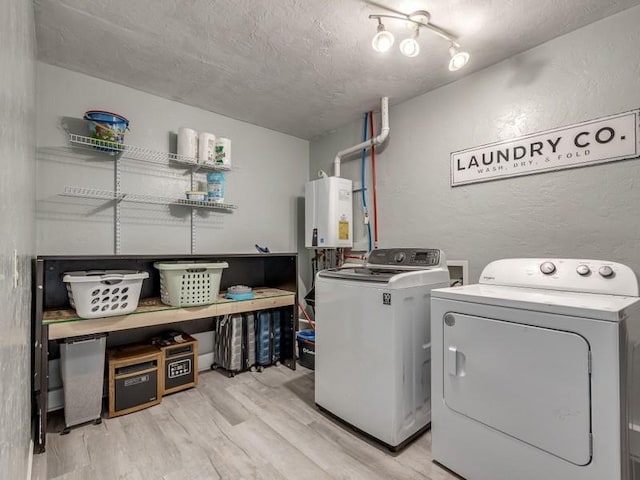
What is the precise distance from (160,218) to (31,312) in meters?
1.14

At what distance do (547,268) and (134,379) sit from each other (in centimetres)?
261

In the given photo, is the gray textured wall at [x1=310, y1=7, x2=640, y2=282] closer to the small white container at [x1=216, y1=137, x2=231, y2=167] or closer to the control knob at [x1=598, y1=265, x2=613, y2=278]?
the control knob at [x1=598, y1=265, x2=613, y2=278]

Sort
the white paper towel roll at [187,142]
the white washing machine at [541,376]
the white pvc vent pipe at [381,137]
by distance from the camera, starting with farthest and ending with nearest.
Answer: the white pvc vent pipe at [381,137] < the white paper towel roll at [187,142] < the white washing machine at [541,376]

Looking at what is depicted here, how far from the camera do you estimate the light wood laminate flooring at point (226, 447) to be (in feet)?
4.85

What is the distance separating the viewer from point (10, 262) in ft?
2.68

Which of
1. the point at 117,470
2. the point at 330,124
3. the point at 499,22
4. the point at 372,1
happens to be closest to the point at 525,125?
the point at 499,22

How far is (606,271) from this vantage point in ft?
4.68

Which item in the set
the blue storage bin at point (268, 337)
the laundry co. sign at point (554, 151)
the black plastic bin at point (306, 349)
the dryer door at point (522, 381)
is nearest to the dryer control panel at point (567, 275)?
the dryer door at point (522, 381)

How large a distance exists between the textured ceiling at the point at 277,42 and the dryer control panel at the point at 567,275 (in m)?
1.35

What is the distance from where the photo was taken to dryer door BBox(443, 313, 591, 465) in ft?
3.60

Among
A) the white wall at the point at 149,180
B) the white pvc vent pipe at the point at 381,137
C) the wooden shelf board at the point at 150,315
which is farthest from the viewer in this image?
the white pvc vent pipe at the point at 381,137

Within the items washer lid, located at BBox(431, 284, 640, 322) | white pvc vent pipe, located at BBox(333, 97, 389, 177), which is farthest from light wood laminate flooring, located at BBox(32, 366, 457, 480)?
white pvc vent pipe, located at BBox(333, 97, 389, 177)

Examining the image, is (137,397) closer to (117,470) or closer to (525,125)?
(117,470)

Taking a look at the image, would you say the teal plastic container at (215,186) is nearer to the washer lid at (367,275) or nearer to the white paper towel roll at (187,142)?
the white paper towel roll at (187,142)
